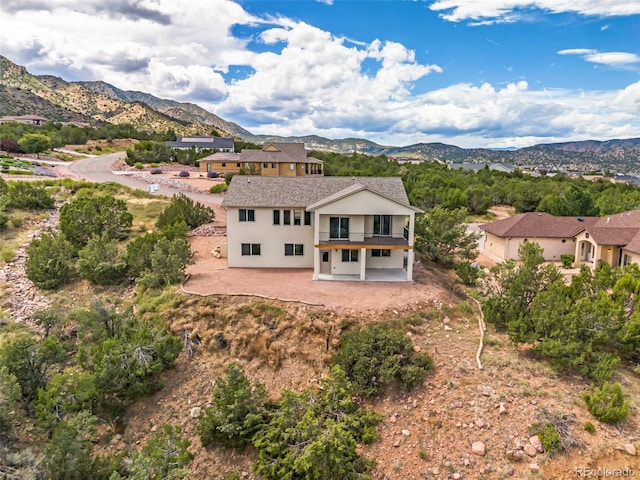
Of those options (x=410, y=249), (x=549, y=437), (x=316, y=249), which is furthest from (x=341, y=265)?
(x=549, y=437)

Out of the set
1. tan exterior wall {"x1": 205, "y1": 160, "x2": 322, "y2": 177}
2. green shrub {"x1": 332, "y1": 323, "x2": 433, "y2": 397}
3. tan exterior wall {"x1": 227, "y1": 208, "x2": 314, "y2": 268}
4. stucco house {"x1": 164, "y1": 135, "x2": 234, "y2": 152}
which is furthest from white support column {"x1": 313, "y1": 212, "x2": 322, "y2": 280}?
stucco house {"x1": 164, "y1": 135, "x2": 234, "y2": 152}

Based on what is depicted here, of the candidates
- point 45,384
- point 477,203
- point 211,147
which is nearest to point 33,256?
point 45,384

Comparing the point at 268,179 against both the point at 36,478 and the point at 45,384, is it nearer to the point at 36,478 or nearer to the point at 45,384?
the point at 45,384

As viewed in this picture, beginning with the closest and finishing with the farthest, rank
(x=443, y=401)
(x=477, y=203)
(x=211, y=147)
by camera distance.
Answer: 1. (x=443, y=401)
2. (x=477, y=203)
3. (x=211, y=147)

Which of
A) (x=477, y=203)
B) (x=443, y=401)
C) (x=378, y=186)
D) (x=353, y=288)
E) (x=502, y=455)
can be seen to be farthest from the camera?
(x=477, y=203)

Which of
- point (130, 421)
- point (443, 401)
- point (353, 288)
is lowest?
point (130, 421)

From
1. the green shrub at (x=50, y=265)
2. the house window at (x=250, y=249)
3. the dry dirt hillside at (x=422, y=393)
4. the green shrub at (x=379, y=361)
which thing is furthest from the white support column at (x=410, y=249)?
the green shrub at (x=50, y=265)

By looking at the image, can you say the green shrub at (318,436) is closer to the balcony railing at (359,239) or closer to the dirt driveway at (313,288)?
the dirt driveway at (313,288)
